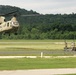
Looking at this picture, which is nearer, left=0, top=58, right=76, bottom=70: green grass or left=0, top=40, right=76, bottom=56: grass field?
left=0, top=58, right=76, bottom=70: green grass

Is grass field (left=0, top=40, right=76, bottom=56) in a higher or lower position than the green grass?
lower

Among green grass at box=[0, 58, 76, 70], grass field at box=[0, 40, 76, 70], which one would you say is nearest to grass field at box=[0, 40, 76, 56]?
grass field at box=[0, 40, 76, 70]

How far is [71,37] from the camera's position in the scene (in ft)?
408

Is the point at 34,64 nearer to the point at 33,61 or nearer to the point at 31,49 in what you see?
the point at 33,61

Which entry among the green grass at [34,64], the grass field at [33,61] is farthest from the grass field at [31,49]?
the green grass at [34,64]

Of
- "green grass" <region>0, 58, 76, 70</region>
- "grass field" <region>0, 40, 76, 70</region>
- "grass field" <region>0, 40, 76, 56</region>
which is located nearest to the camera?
"green grass" <region>0, 58, 76, 70</region>

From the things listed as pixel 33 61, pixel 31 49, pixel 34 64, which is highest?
pixel 34 64

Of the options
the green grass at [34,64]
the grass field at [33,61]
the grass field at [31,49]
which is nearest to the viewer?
the green grass at [34,64]

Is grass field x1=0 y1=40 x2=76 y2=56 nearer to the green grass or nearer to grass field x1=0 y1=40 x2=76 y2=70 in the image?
grass field x1=0 y1=40 x2=76 y2=70

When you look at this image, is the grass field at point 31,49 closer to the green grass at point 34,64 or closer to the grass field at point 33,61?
the grass field at point 33,61

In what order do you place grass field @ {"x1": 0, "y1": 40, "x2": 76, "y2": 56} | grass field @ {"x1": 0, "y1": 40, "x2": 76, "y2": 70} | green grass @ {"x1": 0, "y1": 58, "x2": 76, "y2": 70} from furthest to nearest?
grass field @ {"x1": 0, "y1": 40, "x2": 76, "y2": 56}
grass field @ {"x1": 0, "y1": 40, "x2": 76, "y2": 70}
green grass @ {"x1": 0, "y1": 58, "x2": 76, "y2": 70}

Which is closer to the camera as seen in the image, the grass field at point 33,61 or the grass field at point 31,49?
the grass field at point 33,61

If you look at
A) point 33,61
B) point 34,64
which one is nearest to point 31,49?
point 33,61

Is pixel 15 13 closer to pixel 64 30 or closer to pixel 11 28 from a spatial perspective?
pixel 11 28
